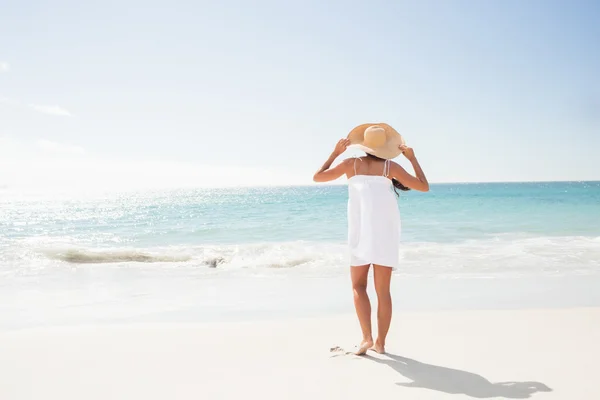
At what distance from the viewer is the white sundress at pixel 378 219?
386cm

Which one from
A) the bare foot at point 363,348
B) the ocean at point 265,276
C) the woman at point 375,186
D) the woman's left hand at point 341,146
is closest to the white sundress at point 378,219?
the woman at point 375,186

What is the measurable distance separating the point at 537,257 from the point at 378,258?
32.4 ft

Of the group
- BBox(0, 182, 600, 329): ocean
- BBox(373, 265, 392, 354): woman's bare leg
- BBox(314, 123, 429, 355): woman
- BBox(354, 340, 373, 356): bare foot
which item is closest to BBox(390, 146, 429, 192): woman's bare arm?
BBox(314, 123, 429, 355): woman

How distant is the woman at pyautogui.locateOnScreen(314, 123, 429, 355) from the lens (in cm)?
386

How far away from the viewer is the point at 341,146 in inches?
155

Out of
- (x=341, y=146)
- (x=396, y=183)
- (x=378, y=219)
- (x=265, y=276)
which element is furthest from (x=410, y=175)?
(x=265, y=276)

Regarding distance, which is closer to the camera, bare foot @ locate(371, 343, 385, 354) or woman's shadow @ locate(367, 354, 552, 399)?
woman's shadow @ locate(367, 354, 552, 399)

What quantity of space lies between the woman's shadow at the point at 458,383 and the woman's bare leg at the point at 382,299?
292 millimetres

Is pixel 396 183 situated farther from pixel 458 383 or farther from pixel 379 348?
pixel 458 383

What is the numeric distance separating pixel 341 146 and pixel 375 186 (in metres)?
0.45

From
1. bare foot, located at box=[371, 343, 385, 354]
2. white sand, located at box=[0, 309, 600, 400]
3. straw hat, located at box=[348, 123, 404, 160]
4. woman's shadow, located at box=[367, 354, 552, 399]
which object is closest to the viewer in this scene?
woman's shadow, located at box=[367, 354, 552, 399]

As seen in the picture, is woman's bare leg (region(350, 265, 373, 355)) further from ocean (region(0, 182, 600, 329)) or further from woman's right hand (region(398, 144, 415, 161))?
ocean (region(0, 182, 600, 329))

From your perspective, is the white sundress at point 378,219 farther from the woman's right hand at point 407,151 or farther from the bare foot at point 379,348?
the bare foot at point 379,348

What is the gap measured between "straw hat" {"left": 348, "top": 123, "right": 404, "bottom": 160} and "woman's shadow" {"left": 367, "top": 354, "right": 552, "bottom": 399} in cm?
173
